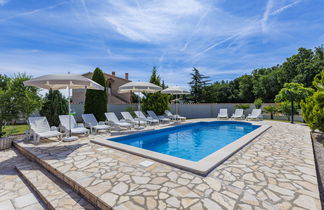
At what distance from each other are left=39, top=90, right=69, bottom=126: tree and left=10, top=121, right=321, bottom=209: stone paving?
539cm

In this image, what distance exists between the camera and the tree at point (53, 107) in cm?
944

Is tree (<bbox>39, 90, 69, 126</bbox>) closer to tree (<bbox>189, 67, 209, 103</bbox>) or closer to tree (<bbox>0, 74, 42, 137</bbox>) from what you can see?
tree (<bbox>0, 74, 42, 137</bbox>)

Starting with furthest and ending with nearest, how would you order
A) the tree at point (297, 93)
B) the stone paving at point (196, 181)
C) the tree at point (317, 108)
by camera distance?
the tree at point (297, 93) → the tree at point (317, 108) → the stone paving at point (196, 181)

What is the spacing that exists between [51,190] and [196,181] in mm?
2930

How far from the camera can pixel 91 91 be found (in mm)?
11406

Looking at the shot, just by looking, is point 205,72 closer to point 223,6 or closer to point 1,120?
point 223,6

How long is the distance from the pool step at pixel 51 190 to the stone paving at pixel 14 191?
107mm

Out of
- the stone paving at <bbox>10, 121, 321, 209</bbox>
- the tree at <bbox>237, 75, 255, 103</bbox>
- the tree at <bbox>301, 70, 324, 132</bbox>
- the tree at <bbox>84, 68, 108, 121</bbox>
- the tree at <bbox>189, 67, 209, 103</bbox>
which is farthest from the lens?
the tree at <bbox>189, 67, 209, 103</bbox>

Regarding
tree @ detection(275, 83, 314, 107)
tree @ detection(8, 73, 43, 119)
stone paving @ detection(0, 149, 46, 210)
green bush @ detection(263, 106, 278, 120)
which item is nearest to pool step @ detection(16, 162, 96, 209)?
stone paving @ detection(0, 149, 46, 210)

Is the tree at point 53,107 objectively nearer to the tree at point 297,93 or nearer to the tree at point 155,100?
the tree at point 155,100

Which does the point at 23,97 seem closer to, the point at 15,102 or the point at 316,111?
the point at 15,102

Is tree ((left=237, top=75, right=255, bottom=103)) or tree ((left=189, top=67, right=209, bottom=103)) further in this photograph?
tree ((left=189, top=67, right=209, bottom=103))

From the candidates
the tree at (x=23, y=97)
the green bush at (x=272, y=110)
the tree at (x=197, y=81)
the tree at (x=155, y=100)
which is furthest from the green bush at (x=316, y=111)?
the tree at (x=197, y=81)

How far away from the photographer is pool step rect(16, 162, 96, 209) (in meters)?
2.69
